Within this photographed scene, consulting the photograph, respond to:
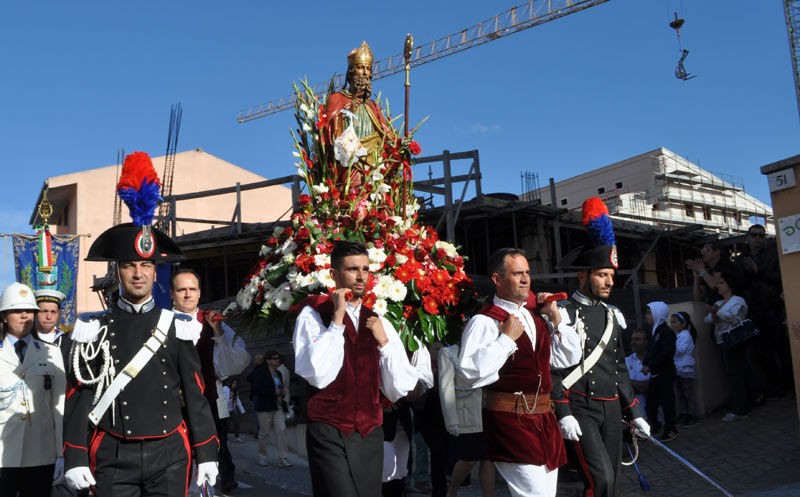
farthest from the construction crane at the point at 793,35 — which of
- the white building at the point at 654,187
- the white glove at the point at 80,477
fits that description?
the white glove at the point at 80,477

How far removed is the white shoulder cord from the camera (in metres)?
3.62

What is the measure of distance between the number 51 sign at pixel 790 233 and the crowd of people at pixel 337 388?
3.35 m

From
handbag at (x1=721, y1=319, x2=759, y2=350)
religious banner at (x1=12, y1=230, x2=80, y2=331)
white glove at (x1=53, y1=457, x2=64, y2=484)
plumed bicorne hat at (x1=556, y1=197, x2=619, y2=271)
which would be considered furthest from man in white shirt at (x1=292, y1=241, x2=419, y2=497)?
religious banner at (x1=12, y1=230, x2=80, y2=331)

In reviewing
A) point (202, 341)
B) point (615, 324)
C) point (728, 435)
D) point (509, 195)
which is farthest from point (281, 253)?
point (509, 195)

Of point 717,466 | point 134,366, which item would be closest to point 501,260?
point 134,366

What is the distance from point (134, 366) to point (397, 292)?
2226mm

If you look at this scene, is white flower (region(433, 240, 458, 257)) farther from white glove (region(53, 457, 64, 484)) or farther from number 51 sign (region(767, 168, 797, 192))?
number 51 sign (region(767, 168, 797, 192))

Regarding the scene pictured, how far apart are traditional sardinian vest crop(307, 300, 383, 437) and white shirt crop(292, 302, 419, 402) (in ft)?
0.16

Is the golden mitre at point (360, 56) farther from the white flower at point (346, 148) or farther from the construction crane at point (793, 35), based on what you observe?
the construction crane at point (793, 35)

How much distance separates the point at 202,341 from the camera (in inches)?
214

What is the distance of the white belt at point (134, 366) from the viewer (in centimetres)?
357

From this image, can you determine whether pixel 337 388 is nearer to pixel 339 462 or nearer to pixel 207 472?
pixel 339 462

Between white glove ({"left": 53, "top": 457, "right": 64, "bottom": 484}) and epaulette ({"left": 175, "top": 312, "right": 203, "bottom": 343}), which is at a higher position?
epaulette ({"left": 175, "top": 312, "right": 203, "bottom": 343})

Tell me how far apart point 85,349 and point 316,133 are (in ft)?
10.9
